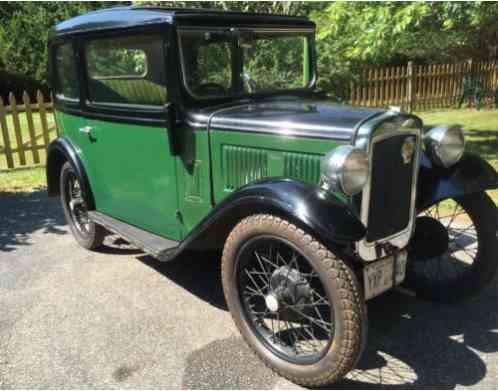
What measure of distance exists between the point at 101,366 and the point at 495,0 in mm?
5378

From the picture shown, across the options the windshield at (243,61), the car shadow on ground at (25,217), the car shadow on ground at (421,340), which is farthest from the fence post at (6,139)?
the windshield at (243,61)

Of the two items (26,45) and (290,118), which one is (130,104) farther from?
(26,45)

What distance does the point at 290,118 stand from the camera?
2598 millimetres

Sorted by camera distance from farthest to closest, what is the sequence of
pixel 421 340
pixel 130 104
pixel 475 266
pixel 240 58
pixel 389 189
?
pixel 130 104 < pixel 240 58 < pixel 475 266 < pixel 421 340 < pixel 389 189

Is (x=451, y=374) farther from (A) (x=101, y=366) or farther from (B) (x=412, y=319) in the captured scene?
(A) (x=101, y=366)

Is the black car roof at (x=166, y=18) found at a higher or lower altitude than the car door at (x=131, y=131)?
higher

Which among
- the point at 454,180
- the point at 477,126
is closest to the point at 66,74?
the point at 454,180

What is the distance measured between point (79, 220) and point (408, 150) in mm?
3096

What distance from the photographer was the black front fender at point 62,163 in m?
3.91

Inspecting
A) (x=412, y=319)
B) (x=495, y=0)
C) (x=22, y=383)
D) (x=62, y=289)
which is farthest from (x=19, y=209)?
(x=495, y=0)

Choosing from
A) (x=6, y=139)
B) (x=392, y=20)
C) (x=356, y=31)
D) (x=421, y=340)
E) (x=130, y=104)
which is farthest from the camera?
(x=6, y=139)

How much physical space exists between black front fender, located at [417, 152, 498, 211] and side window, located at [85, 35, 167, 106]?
1.72m

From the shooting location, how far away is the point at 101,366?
8.32ft

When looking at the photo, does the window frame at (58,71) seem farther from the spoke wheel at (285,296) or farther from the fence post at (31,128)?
the fence post at (31,128)
